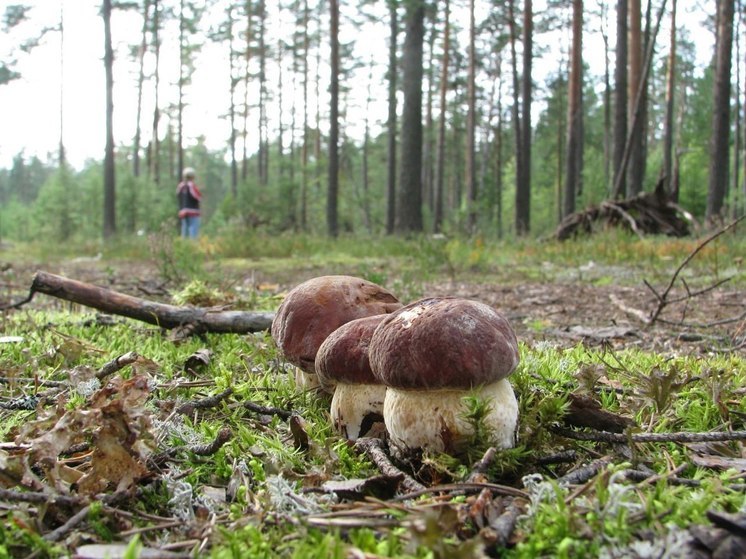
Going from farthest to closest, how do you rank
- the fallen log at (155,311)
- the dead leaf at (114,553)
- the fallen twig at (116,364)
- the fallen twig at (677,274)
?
the fallen log at (155,311) < the fallen twig at (677,274) < the fallen twig at (116,364) < the dead leaf at (114,553)

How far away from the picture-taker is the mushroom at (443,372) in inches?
61.5

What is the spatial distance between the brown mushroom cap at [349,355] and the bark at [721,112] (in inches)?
565

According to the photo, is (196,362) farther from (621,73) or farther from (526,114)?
(526,114)

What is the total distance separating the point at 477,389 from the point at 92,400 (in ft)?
3.73

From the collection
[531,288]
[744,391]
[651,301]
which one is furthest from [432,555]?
[531,288]

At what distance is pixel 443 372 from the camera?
1.56 meters

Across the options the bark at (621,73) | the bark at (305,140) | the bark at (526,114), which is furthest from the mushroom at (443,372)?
the bark at (305,140)

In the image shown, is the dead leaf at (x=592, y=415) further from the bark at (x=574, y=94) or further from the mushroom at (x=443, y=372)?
the bark at (x=574, y=94)

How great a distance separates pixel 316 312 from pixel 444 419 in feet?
2.41

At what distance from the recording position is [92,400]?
5.52ft

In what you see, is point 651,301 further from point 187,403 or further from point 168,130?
point 168,130

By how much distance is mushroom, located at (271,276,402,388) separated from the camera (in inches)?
83.0

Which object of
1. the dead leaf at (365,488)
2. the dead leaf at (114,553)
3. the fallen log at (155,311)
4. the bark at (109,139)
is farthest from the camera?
the bark at (109,139)

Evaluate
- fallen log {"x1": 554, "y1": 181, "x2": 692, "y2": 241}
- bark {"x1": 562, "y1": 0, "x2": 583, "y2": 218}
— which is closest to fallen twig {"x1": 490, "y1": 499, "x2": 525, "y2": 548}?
fallen log {"x1": 554, "y1": 181, "x2": 692, "y2": 241}
